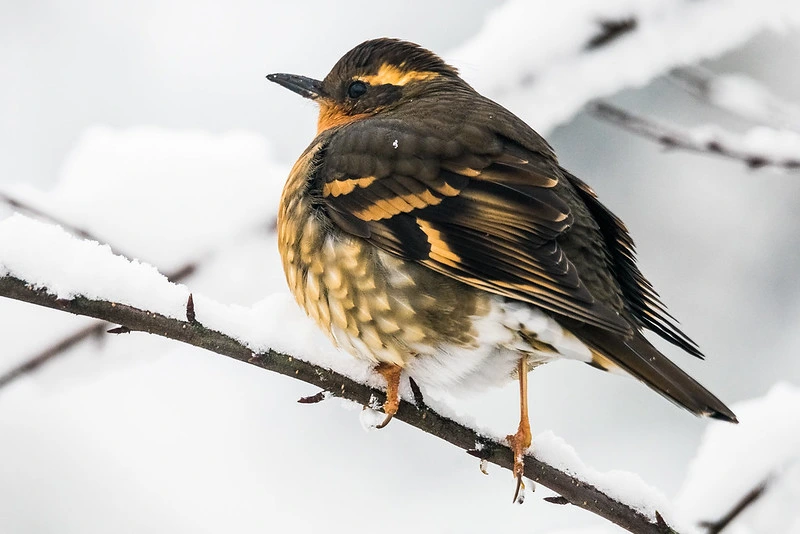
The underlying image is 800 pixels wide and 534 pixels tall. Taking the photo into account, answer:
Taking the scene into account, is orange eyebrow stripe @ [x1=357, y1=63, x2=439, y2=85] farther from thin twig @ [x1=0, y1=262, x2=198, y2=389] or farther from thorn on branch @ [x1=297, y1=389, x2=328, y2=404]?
thin twig @ [x1=0, y1=262, x2=198, y2=389]

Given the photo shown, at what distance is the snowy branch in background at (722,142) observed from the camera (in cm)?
336

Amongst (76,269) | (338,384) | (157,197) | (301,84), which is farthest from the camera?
(301,84)

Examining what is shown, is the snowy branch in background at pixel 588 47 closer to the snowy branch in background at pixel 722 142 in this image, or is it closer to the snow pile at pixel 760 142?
the snowy branch in background at pixel 722 142

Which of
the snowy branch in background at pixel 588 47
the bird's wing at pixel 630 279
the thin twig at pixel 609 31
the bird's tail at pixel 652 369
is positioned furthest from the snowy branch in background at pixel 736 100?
the bird's tail at pixel 652 369

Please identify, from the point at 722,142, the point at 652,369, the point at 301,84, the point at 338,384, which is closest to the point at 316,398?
the point at 338,384

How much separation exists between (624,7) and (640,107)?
340cm

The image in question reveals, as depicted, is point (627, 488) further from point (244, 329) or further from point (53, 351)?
point (53, 351)

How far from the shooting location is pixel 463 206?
3.59 metres

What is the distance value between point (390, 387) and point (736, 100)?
162cm

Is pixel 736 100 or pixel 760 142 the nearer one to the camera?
pixel 760 142

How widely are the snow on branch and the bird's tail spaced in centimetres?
39

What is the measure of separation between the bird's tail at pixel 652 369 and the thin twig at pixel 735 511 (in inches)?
18.7

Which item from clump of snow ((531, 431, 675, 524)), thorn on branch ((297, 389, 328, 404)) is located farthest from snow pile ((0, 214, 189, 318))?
clump of snow ((531, 431, 675, 524))

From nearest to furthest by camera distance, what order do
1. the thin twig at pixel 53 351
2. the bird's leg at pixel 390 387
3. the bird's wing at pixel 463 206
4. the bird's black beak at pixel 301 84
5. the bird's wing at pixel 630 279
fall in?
the thin twig at pixel 53 351, the bird's wing at pixel 463 206, the bird's leg at pixel 390 387, the bird's wing at pixel 630 279, the bird's black beak at pixel 301 84
